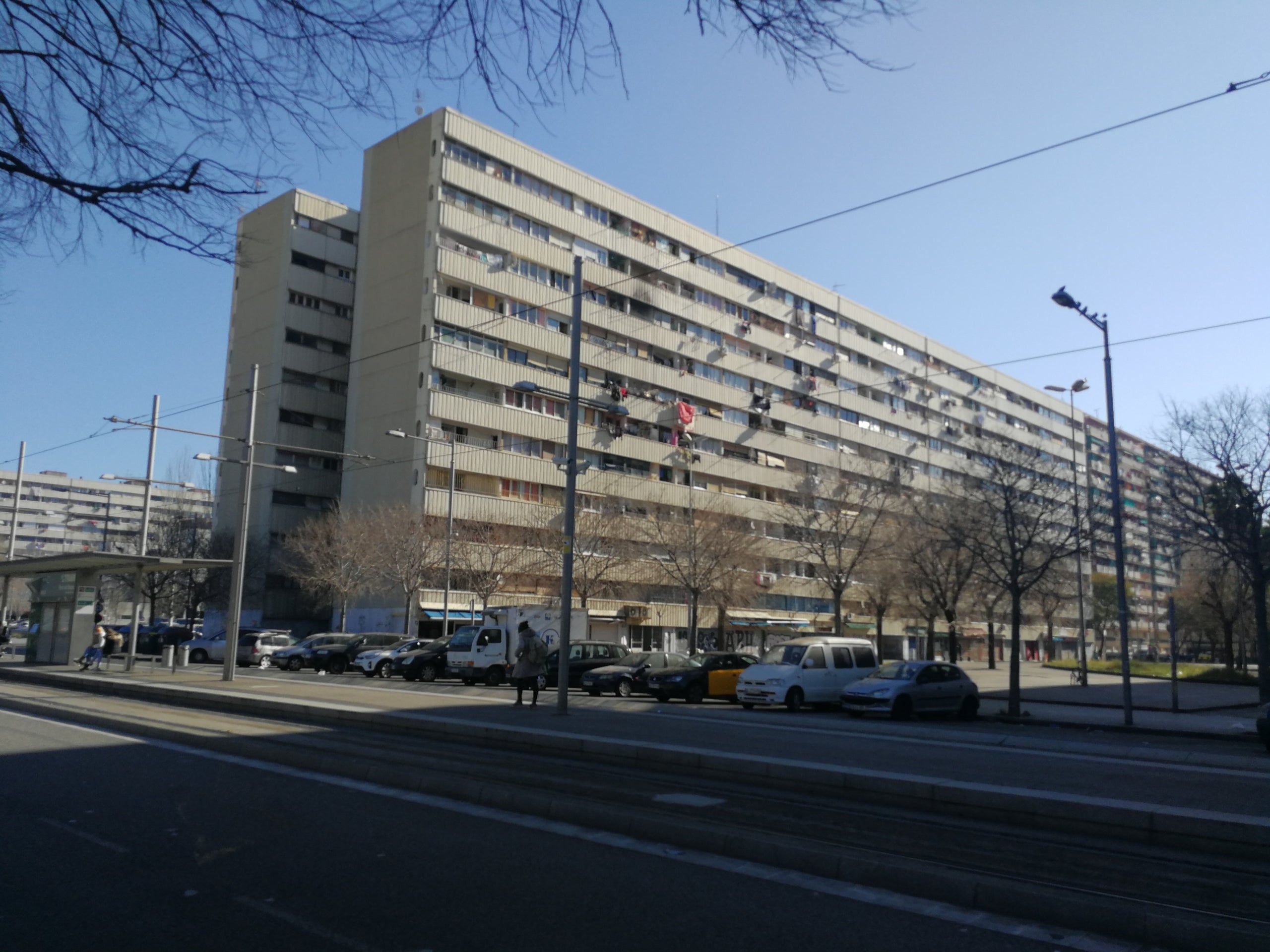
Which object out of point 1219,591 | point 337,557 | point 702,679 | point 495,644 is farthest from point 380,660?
point 1219,591

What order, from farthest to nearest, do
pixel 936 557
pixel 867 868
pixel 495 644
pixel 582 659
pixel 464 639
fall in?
pixel 936 557 < pixel 464 639 < pixel 495 644 < pixel 582 659 < pixel 867 868

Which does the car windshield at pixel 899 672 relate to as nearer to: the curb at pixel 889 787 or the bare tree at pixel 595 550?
the curb at pixel 889 787

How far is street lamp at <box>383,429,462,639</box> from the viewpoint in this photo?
41594 millimetres

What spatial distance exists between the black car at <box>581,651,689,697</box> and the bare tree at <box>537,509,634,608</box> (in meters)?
17.2

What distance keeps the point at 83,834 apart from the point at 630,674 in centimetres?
2101

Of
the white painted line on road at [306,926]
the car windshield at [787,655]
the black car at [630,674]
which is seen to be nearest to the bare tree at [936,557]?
the car windshield at [787,655]

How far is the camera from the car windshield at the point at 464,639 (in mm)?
31734

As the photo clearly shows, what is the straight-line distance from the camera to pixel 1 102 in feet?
19.0

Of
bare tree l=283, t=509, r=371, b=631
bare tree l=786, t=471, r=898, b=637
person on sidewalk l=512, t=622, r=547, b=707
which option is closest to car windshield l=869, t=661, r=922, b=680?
person on sidewalk l=512, t=622, r=547, b=707

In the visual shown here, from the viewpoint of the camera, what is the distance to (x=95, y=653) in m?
30.2

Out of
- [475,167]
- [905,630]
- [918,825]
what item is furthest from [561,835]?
[905,630]

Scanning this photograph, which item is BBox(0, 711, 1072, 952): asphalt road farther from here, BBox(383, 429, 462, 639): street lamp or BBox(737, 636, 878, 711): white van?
BBox(383, 429, 462, 639): street lamp

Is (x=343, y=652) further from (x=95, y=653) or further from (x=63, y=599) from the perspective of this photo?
(x=63, y=599)

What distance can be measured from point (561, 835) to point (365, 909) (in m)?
2.59
